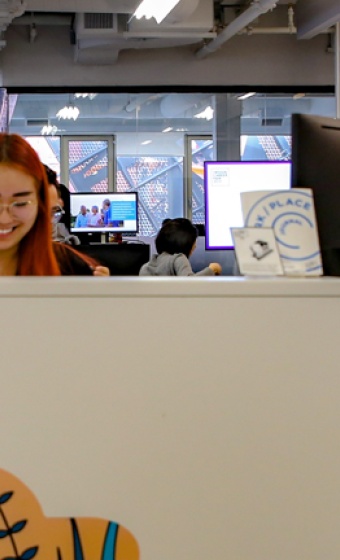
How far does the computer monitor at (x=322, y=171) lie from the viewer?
6.07 feet

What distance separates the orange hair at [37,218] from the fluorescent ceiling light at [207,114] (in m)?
7.59

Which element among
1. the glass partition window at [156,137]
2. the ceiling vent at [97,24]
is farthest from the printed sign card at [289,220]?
the glass partition window at [156,137]

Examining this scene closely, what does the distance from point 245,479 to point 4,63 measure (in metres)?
8.00

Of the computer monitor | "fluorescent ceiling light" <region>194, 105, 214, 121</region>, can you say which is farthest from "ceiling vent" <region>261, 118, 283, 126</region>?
the computer monitor

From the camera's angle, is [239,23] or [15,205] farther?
[239,23]

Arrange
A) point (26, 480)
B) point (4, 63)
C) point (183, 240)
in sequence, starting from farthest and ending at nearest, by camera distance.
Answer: point (4, 63)
point (183, 240)
point (26, 480)

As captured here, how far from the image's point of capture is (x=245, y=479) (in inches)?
50.7

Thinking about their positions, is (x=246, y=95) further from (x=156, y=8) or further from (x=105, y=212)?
(x=156, y=8)

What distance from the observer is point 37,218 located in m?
2.07

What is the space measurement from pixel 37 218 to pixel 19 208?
0.08 meters

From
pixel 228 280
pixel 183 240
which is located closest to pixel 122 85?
pixel 183 240

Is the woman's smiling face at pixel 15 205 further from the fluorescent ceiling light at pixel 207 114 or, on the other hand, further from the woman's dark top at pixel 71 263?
the fluorescent ceiling light at pixel 207 114

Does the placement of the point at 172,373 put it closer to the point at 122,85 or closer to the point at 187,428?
the point at 187,428

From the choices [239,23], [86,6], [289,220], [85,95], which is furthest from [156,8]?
[289,220]
